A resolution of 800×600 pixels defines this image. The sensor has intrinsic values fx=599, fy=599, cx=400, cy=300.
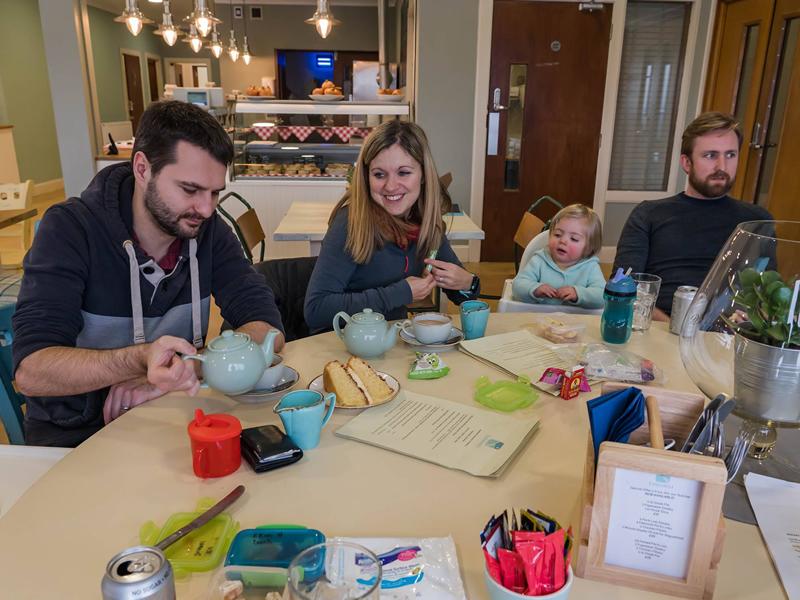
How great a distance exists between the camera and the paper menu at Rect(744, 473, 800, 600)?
0.77 meters

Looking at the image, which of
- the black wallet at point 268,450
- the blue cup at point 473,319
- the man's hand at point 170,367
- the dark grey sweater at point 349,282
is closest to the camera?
the black wallet at point 268,450

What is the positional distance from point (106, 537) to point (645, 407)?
2.55 ft

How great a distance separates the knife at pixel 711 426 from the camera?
0.79 meters

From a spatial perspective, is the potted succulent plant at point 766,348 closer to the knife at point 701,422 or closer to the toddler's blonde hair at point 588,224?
the knife at point 701,422

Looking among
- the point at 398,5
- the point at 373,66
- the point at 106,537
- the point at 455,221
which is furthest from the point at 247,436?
the point at 373,66

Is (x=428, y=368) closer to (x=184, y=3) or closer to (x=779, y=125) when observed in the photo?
(x=779, y=125)

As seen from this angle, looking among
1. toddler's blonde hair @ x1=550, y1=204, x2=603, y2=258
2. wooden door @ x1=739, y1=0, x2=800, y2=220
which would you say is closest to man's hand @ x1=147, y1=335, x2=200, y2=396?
toddler's blonde hair @ x1=550, y1=204, x2=603, y2=258

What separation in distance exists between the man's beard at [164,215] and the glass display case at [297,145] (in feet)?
9.75

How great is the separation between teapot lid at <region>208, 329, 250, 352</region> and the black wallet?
0.16 metres

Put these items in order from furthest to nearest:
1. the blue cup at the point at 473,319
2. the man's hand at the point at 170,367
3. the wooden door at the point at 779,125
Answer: the wooden door at the point at 779,125 → the blue cup at the point at 473,319 → the man's hand at the point at 170,367

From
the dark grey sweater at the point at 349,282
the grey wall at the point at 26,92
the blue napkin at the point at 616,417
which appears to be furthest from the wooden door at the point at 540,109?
the grey wall at the point at 26,92

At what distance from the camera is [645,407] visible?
857 millimetres

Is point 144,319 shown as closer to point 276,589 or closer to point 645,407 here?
point 276,589

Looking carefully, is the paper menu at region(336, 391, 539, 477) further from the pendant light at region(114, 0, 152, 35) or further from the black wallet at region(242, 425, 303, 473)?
the pendant light at region(114, 0, 152, 35)
